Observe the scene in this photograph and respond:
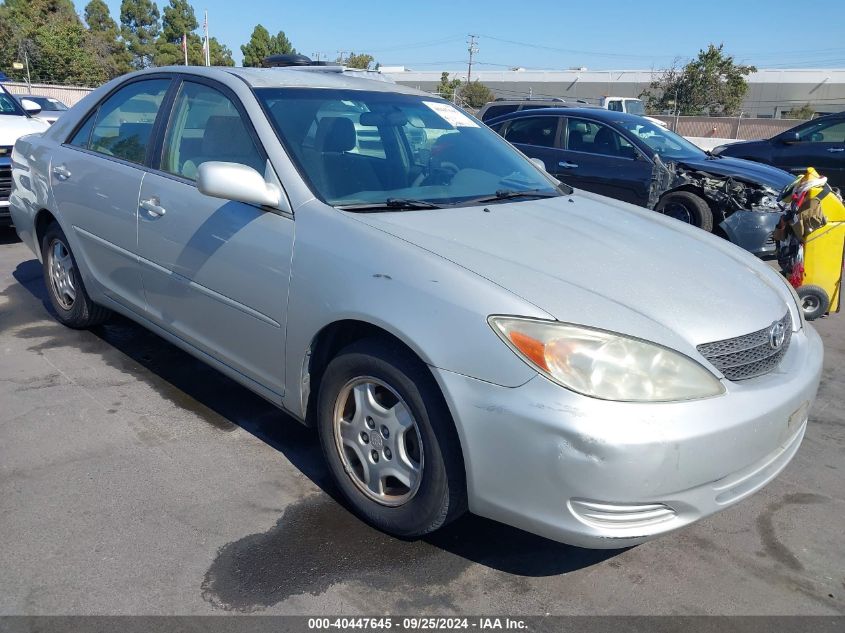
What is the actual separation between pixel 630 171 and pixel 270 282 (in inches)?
251

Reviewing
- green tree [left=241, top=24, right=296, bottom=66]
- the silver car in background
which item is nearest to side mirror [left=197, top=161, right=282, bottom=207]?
the silver car in background

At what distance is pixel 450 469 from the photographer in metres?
2.41

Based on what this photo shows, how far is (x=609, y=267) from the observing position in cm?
266

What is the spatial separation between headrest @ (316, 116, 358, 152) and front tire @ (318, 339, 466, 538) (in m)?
1.06

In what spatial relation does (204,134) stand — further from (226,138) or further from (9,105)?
(9,105)

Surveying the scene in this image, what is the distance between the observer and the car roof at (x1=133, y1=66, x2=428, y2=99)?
3.51 m

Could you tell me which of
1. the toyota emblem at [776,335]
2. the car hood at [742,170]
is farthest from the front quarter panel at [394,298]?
the car hood at [742,170]

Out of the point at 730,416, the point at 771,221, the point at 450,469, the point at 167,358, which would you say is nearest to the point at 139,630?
the point at 450,469

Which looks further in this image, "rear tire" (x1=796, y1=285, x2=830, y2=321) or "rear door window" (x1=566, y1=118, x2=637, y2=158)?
"rear door window" (x1=566, y1=118, x2=637, y2=158)

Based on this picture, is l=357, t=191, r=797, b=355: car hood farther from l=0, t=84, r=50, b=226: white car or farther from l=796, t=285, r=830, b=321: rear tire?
l=0, t=84, r=50, b=226: white car

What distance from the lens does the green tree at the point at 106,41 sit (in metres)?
→ 52.1

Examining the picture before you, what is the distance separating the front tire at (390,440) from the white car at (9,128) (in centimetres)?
532

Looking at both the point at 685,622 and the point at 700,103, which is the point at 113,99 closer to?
the point at 685,622

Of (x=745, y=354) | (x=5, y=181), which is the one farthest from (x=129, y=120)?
(x=5, y=181)
